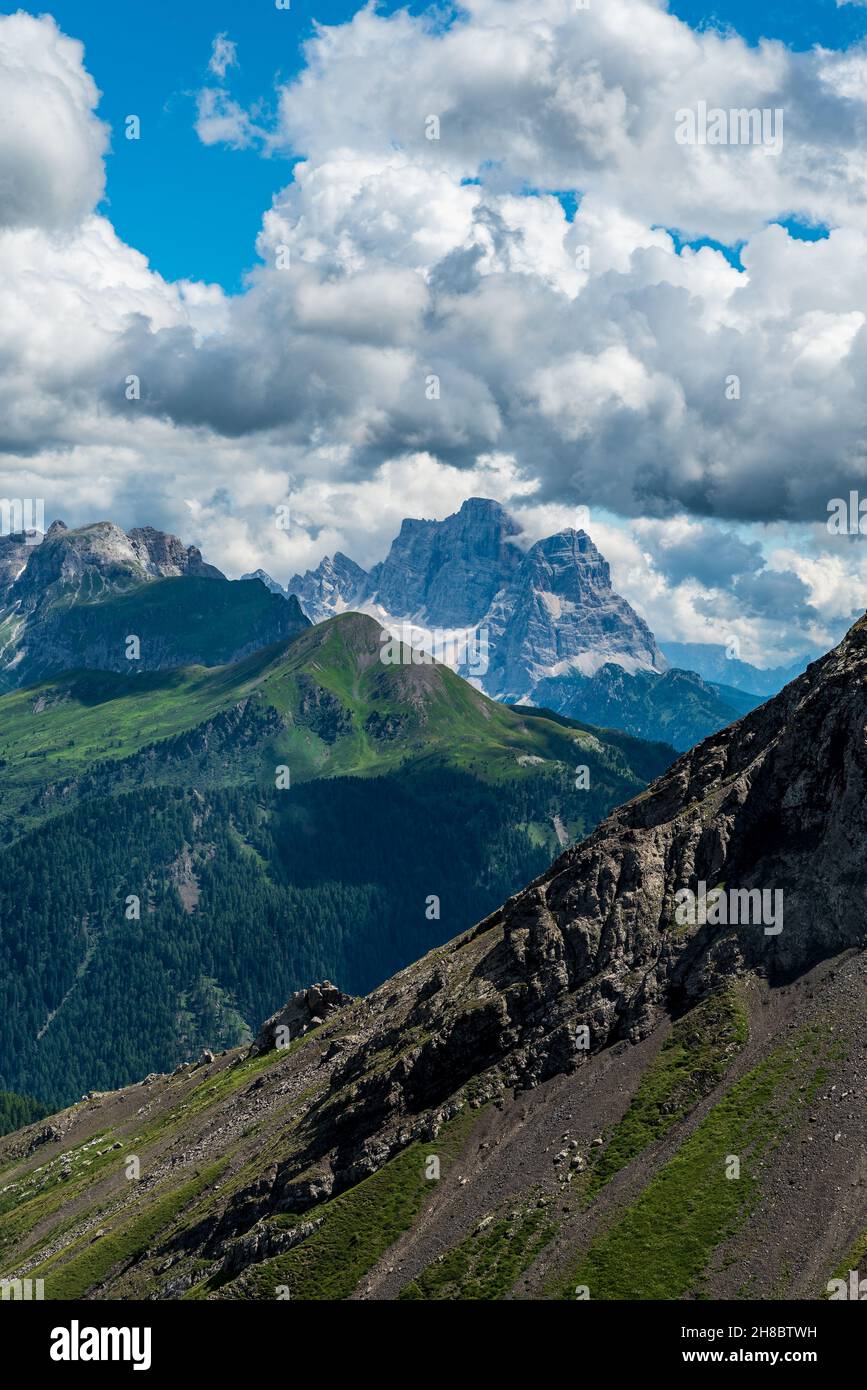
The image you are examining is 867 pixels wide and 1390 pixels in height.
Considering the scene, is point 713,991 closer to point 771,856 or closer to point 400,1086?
point 771,856

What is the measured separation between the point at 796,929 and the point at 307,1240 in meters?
62.6

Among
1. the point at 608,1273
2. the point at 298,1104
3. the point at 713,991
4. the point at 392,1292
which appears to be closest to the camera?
the point at 608,1273

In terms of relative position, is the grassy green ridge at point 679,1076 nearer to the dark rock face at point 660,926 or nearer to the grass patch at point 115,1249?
the dark rock face at point 660,926

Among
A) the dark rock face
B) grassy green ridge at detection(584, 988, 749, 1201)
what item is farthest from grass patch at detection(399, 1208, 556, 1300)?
the dark rock face

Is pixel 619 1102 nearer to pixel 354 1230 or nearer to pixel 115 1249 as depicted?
pixel 354 1230

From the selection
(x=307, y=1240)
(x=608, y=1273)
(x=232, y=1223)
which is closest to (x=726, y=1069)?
(x=608, y=1273)

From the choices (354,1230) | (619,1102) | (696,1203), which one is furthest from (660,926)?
(354,1230)

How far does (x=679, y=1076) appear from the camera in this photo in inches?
5157

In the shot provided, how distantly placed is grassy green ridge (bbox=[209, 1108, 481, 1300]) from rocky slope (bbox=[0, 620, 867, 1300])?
28cm

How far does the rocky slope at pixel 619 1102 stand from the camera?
113875 millimetres

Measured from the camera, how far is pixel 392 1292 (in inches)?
4744

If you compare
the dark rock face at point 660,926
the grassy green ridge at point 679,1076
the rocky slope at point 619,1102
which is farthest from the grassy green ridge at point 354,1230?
the grassy green ridge at point 679,1076

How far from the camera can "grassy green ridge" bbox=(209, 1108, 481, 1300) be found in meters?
126

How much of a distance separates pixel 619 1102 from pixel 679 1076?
692 cm
